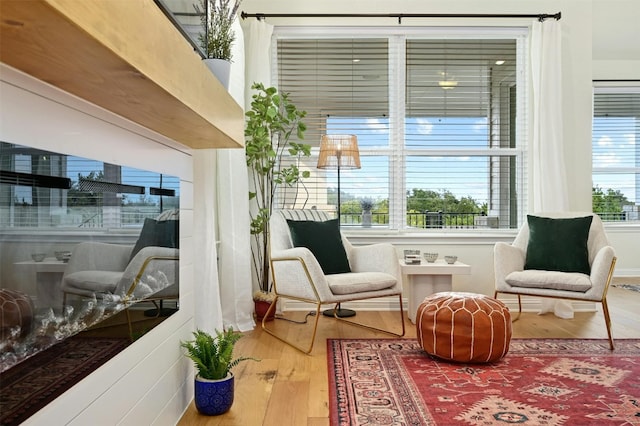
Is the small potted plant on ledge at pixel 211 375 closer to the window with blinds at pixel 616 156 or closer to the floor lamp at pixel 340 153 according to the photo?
the floor lamp at pixel 340 153

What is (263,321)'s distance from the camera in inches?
142

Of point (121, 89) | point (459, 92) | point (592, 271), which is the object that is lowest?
point (592, 271)

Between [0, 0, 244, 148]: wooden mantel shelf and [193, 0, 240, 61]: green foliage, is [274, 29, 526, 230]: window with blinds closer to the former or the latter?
[193, 0, 240, 61]: green foliage

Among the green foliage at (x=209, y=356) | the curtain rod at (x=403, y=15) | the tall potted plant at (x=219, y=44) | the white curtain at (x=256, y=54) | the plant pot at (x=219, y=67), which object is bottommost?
the green foliage at (x=209, y=356)

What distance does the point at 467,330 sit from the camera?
2.67 meters

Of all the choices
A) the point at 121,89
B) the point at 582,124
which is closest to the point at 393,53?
the point at 582,124

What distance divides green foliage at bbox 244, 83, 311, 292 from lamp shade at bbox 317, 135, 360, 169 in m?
0.17

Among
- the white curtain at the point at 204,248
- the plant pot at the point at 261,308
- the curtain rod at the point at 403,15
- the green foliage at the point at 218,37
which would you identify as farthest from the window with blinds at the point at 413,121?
the green foliage at the point at 218,37

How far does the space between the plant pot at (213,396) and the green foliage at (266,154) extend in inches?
77.6

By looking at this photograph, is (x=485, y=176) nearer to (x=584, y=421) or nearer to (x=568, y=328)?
(x=568, y=328)

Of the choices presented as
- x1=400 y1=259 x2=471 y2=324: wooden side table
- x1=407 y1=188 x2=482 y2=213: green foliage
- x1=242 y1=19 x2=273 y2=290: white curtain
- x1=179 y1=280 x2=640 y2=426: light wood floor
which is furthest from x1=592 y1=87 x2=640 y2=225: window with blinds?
x1=242 y1=19 x2=273 y2=290: white curtain

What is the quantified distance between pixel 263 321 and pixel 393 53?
264 centimetres

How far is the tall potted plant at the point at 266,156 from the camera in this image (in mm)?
3871

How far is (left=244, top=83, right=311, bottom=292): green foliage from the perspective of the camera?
3873mm
